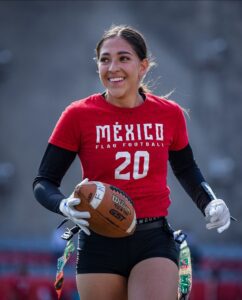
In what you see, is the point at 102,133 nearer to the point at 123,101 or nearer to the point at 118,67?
the point at 123,101

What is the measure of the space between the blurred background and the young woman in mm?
11881

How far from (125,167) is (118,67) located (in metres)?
0.55

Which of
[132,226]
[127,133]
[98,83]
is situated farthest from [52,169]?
[98,83]

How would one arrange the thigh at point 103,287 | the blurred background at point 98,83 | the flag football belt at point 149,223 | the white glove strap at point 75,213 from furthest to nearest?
the blurred background at point 98,83, the flag football belt at point 149,223, the thigh at point 103,287, the white glove strap at point 75,213

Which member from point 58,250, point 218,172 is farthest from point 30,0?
point 58,250

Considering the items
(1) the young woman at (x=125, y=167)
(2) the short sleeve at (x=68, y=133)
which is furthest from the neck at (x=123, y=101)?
(2) the short sleeve at (x=68, y=133)

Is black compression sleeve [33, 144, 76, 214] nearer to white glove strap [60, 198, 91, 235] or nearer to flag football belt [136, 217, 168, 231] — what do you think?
white glove strap [60, 198, 91, 235]

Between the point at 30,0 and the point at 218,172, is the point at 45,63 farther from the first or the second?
the point at 218,172

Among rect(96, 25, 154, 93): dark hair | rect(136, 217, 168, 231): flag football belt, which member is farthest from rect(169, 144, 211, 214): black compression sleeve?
rect(96, 25, 154, 93): dark hair

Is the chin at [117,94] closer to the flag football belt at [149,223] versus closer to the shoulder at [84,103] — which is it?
the shoulder at [84,103]

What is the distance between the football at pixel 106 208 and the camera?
3.87 m

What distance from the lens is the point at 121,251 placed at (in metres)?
4.09

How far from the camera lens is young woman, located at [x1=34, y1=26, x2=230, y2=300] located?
4.06 m

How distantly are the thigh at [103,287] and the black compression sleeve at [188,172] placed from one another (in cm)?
72
